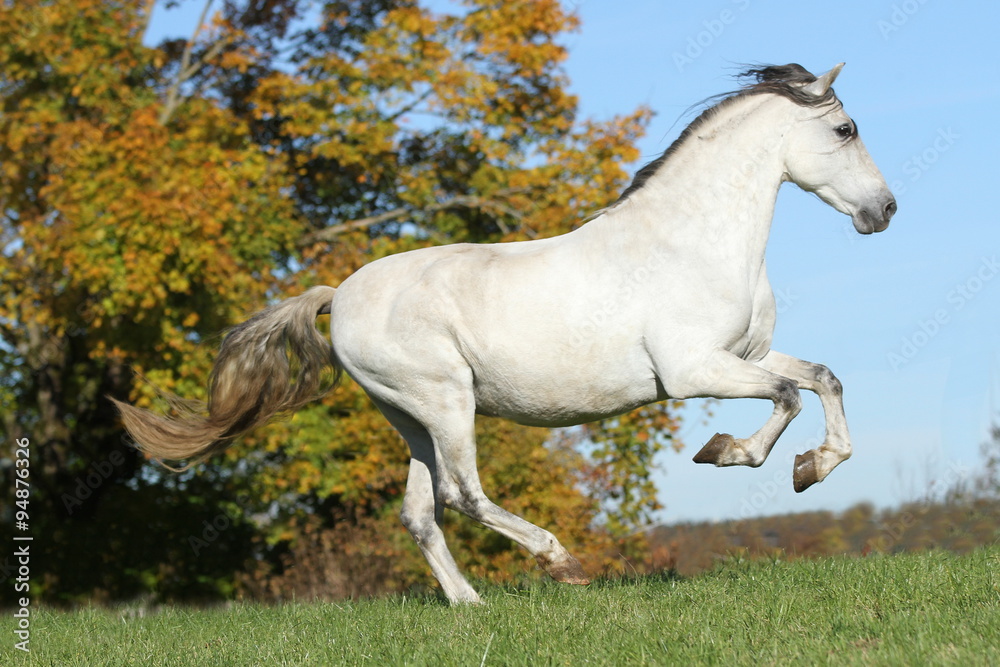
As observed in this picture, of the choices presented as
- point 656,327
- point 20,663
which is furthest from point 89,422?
point 656,327

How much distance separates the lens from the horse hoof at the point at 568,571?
485 cm

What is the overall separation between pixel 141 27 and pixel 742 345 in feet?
41.5

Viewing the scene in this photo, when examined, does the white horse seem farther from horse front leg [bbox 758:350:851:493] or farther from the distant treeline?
the distant treeline

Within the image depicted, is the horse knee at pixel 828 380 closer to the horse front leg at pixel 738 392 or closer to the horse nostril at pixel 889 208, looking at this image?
the horse front leg at pixel 738 392

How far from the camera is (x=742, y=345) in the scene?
17.3ft

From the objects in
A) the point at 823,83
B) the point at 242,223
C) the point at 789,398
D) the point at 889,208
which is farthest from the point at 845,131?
the point at 242,223

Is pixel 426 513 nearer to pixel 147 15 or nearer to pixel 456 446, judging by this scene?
pixel 456 446

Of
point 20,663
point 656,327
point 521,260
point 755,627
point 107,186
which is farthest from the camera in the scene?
point 107,186

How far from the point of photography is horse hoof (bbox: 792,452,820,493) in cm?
491

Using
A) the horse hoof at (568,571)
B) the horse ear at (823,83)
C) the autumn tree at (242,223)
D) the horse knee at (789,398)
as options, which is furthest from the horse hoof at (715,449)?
the autumn tree at (242,223)

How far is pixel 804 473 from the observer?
4.92 m

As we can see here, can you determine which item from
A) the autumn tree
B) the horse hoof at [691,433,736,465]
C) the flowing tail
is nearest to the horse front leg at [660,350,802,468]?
the horse hoof at [691,433,736,465]

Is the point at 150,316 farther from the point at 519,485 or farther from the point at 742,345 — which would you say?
the point at 742,345

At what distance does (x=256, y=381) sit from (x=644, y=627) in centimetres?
322
